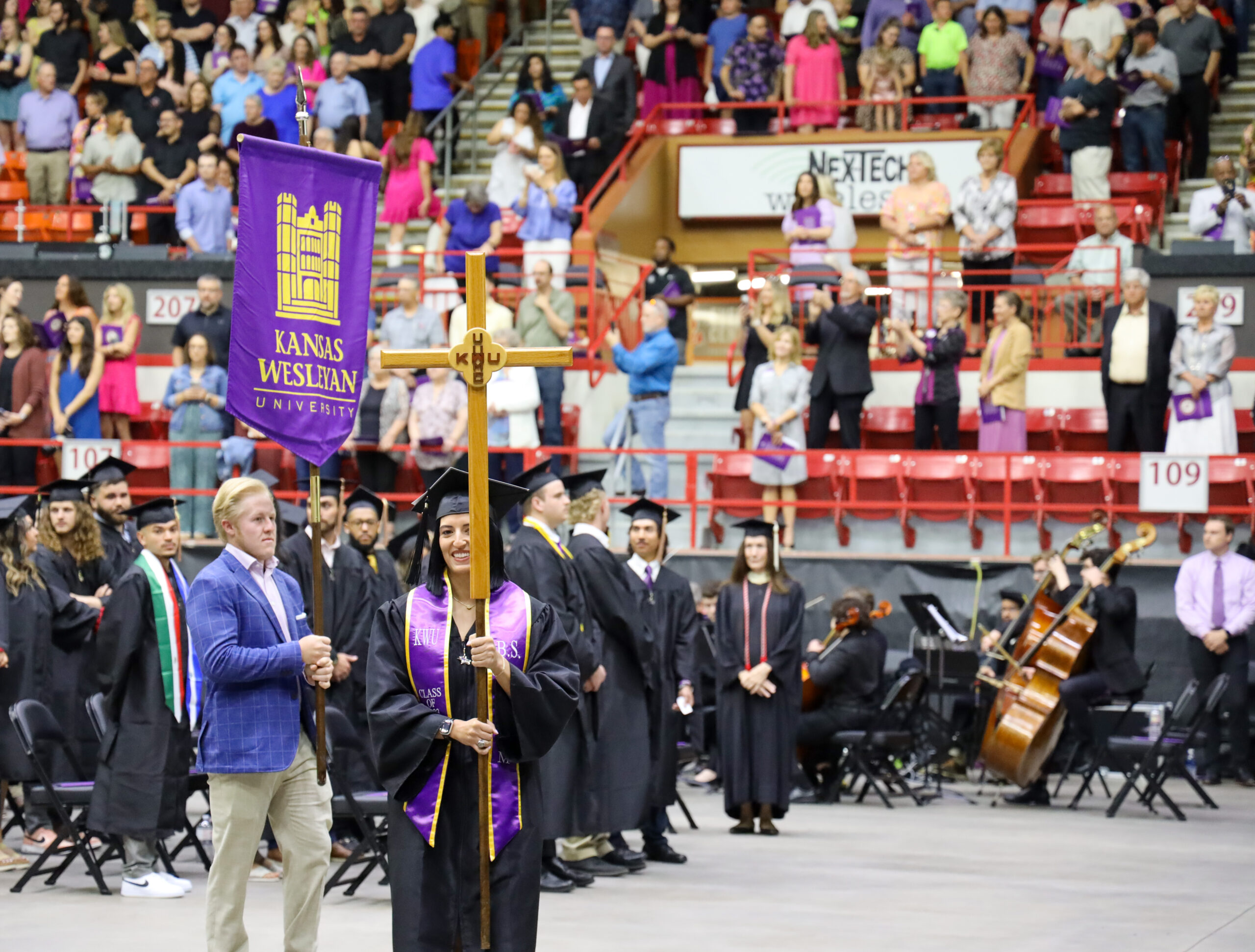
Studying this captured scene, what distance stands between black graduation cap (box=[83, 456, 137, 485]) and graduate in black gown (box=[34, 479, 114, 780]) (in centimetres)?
11

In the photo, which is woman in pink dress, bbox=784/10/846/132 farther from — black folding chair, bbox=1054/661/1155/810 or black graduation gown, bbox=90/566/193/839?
black graduation gown, bbox=90/566/193/839

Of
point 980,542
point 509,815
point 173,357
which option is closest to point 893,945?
point 509,815

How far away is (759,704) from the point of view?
1186 centimetres

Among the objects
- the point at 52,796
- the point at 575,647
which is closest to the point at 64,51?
the point at 52,796

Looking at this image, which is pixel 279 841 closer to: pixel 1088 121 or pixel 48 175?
pixel 1088 121

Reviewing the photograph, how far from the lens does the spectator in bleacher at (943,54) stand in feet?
70.6

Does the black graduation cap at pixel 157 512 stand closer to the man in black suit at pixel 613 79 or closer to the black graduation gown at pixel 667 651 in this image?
the black graduation gown at pixel 667 651

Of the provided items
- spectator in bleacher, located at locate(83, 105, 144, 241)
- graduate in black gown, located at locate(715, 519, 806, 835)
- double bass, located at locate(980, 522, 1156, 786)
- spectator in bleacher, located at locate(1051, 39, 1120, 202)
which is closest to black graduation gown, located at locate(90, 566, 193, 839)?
A: graduate in black gown, located at locate(715, 519, 806, 835)

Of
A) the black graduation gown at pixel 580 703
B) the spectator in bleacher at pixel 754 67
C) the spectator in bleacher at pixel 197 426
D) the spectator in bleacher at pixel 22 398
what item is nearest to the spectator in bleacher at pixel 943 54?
the spectator in bleacher at pixel 754 67

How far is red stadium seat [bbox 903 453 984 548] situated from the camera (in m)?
16.8

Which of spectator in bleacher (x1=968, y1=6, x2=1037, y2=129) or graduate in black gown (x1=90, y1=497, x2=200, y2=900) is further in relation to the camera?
spectator in bleacher (x1=968, y1=6, x2=1037, y2=129)

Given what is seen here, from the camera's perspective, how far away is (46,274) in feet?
68.3

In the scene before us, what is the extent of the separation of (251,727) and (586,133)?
625 inches

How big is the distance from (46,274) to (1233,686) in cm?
1352
